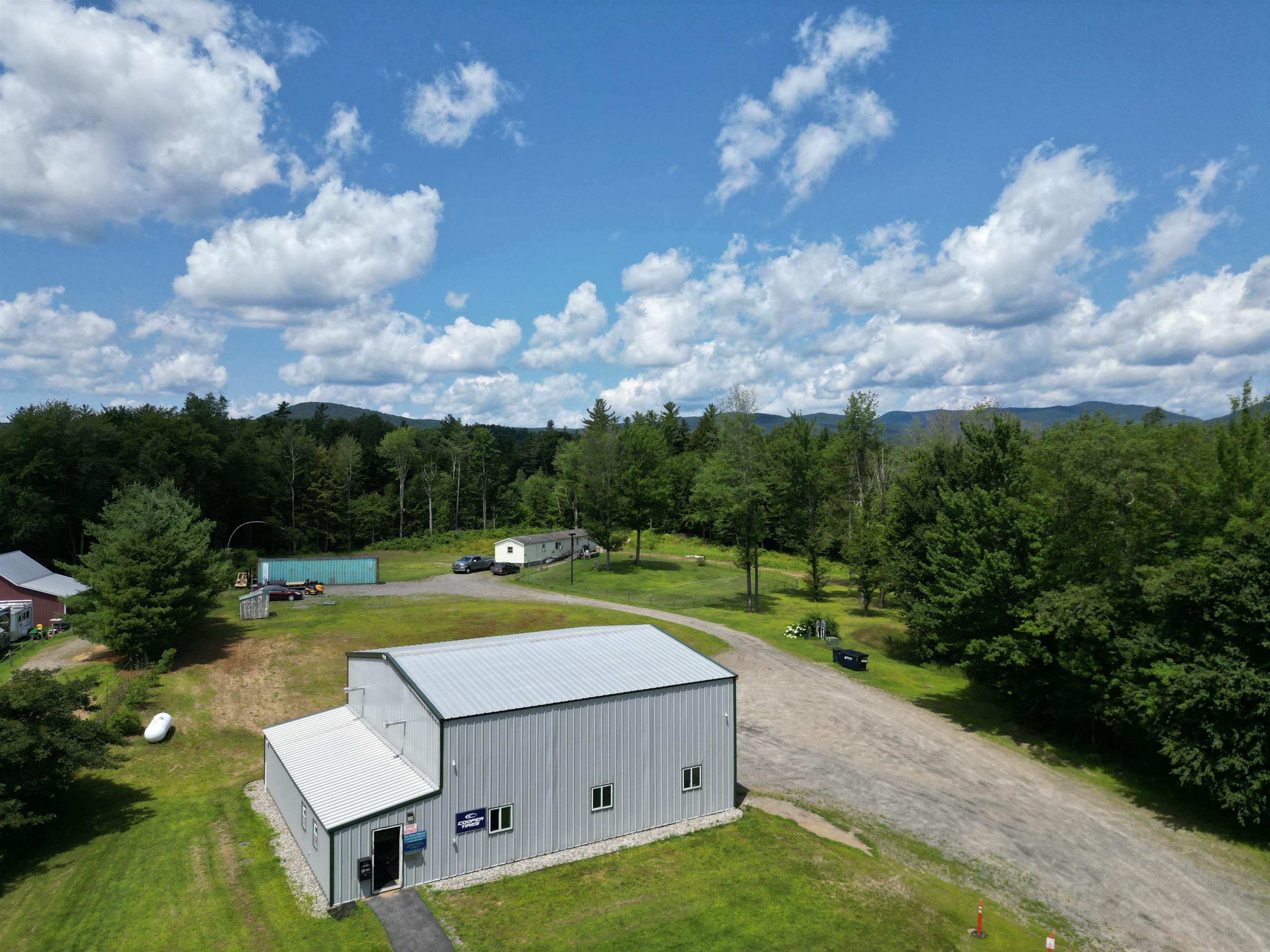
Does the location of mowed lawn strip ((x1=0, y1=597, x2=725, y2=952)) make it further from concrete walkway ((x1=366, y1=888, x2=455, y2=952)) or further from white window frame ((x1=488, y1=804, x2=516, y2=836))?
white window frame ((x1=488, y1=804, x2=516, y2=836))

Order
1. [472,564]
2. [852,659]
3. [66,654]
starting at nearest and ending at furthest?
[66,654] → [852,659] → [472,564]

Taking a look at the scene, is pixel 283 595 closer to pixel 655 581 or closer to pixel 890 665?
pixel 655 581

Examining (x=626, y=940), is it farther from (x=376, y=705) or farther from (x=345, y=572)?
(x=345, y=572)

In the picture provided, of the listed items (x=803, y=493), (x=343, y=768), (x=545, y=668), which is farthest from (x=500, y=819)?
(x=803, y=493)

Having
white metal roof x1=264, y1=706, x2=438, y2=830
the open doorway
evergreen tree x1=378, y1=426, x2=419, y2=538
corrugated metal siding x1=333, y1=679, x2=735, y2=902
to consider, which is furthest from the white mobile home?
the open doorway

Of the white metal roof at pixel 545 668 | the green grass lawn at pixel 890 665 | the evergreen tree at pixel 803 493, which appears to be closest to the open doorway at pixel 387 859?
the white metal roof at pixel 545 668

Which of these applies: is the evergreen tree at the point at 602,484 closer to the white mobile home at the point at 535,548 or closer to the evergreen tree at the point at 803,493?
the white mobile home at the point at 535,548

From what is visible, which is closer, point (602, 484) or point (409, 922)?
point (409, 922)
